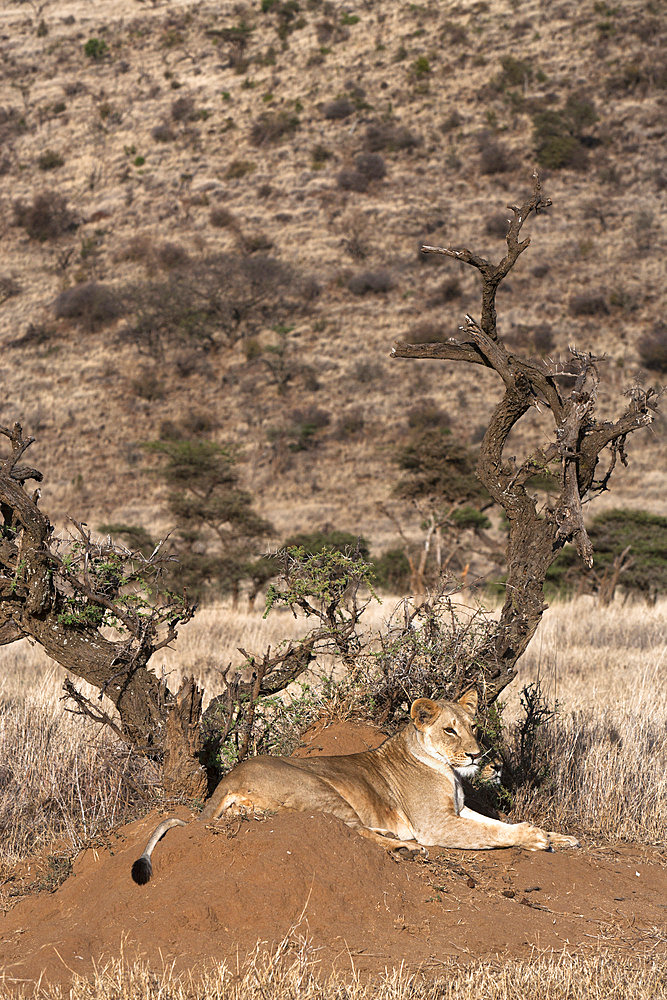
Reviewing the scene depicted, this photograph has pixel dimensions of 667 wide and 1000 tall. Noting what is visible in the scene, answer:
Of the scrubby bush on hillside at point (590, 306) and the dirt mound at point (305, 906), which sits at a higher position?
the dirt mound at point (305, 906)

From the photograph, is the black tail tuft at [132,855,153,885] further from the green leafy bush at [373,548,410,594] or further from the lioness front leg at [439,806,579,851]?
the green leafy bush at [373,548,410,594]

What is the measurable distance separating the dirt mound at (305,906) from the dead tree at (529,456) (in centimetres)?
139

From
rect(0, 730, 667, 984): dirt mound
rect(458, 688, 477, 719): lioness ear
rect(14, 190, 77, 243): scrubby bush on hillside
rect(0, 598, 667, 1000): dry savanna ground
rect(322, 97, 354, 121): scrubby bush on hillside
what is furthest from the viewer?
rect(322, 97, 354, 121): scrubby bush on hillside

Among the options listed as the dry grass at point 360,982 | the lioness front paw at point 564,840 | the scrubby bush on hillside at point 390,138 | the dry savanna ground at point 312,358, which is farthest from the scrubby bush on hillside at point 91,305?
the dry grass at point 360,982

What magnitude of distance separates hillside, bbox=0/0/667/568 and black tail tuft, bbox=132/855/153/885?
26.2 meters

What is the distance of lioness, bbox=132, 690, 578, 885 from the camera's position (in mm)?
4945

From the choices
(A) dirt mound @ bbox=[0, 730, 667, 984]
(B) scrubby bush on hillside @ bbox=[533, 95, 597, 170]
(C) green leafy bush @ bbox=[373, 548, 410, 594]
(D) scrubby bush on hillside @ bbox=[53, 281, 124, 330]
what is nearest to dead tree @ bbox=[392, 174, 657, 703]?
(A) dirt mound @ bbox=[0, 730, 667, 984]

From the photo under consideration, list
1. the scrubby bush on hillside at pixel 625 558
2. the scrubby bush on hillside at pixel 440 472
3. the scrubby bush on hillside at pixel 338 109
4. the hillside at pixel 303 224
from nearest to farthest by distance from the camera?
the scrubby bush on hillside at pixel 625 558 < the scrubby bush on hillside at pixel 440 472 < the hillside at pixel 303 224 < the scrubby bush on hillside at pixel 338 109

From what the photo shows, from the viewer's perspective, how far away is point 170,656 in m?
11.4

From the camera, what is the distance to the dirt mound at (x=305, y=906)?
13.9ft

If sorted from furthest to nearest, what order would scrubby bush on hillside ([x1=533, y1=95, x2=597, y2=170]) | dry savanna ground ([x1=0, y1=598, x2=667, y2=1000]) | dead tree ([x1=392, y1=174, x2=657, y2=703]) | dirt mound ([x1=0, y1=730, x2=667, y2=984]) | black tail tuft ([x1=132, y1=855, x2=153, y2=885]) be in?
scrubby bush on hillside ([x1=533, y1=95, x2=597, y2=170])
dead tree ([x1=392, y1=174, x2=657, y2=703])
black tail tuft ([x1=132, y1=855, x2=153, y2=885])
dirt mound ([x1=0, y1=730, x2=667, y2=984])
dry savanna ground ([x1=0, y1=598, x2=667, y2=1000])

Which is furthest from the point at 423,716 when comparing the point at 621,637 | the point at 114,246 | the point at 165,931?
the point at 114,246

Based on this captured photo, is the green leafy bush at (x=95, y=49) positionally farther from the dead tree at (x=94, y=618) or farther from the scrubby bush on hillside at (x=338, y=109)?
the dead tree at (x=94, y=618)

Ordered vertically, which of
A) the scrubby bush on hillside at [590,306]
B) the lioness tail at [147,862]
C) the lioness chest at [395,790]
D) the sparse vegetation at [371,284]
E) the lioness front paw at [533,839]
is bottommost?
the scrubby bush on hillside at [590,306]
